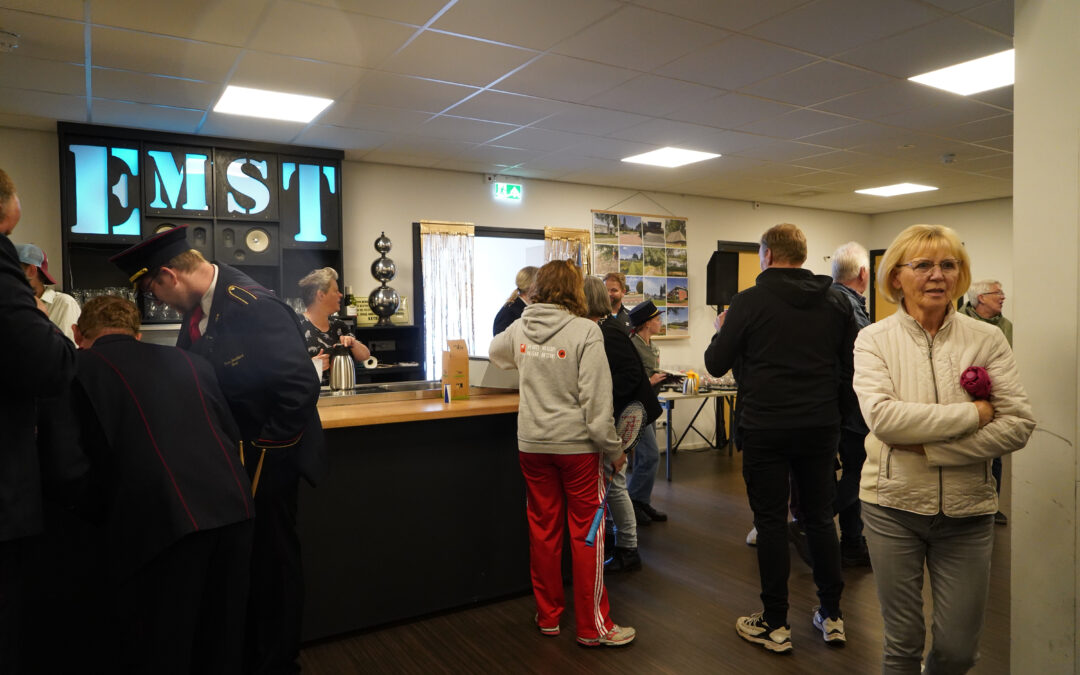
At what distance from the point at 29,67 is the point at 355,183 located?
9.04 feet

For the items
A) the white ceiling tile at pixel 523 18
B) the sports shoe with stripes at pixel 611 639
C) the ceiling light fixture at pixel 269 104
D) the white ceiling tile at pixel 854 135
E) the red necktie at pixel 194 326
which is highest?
the white ceiling tile at pixel 854 135

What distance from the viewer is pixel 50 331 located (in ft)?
5.64

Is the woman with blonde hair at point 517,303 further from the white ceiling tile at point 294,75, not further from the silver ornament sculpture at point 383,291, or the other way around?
the white ceiling tile at point 294,75

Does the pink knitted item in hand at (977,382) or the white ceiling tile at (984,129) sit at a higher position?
the white ceiling tile at (984,129)

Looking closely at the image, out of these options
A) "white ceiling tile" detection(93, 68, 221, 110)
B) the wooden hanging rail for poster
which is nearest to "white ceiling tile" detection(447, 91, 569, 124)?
"white ceiling tile" detection(93, 68, 221, 110)

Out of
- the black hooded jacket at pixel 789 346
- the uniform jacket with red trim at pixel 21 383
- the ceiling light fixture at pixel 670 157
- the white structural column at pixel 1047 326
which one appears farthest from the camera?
the ceiling light fixture at pixel 670 157

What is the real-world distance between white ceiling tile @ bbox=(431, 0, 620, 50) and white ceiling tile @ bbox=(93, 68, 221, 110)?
1.76 metres

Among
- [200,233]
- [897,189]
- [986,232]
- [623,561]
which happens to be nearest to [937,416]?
[623,561]

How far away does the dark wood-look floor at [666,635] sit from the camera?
282cm

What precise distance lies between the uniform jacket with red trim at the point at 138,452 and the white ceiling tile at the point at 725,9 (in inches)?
101

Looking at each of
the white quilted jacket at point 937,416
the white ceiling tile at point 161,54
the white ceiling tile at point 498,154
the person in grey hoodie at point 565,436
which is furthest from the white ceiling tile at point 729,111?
the white quilted jacket at point 937,416

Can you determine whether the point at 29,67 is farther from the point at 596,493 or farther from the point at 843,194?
the point at 843,194

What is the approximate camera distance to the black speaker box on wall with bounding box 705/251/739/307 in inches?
320

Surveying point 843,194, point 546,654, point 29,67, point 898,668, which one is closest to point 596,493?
point 546,654
